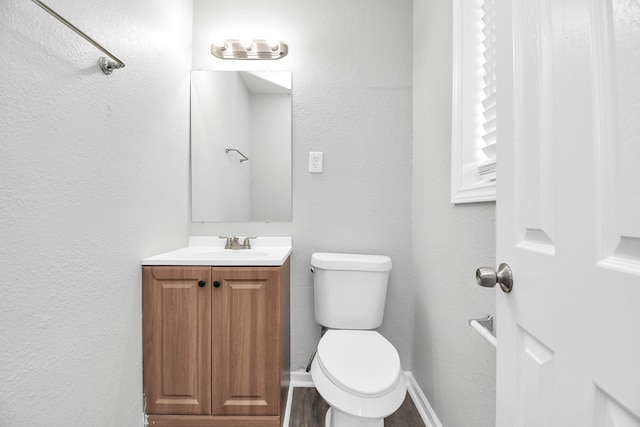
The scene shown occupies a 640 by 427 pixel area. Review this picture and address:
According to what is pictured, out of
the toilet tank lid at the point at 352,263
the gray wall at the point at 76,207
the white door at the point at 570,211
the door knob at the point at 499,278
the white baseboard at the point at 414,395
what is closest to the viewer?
the white door at the point at 570,211

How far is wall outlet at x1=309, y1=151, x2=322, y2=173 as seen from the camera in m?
1.71

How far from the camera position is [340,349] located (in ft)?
3.92

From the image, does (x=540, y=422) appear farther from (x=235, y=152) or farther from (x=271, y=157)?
(x=235, y=152)

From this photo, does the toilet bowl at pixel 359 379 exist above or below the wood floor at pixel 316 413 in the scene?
above

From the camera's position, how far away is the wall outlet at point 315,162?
1.71 metres

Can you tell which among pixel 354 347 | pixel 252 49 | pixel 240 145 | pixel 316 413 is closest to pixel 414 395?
pixel 316 413

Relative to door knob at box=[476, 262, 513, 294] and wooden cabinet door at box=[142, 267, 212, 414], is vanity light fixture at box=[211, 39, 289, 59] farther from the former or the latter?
door knob at box=[476, 262, 513, 294]

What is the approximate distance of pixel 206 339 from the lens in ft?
4.00

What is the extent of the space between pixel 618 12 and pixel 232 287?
126cm

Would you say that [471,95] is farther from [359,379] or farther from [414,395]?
[414,395]

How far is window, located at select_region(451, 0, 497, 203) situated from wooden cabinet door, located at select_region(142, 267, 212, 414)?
111cm

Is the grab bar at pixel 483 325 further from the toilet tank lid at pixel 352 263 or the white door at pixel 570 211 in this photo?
the toilet tank lid at pixel 352 263

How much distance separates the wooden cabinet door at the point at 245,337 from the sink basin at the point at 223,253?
0.03 metres

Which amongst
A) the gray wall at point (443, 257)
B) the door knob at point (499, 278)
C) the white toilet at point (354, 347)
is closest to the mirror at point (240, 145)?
the white toilet at point (354, 347)
